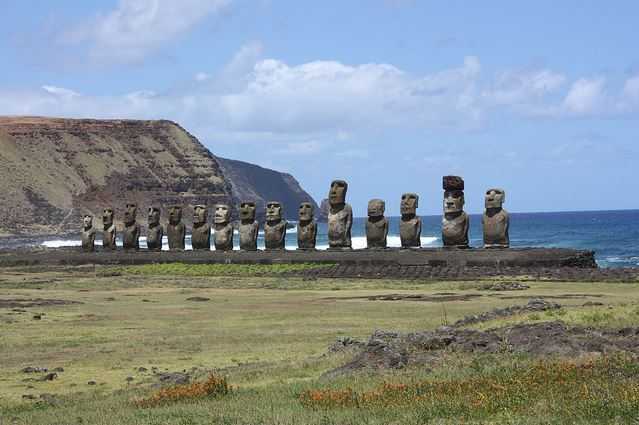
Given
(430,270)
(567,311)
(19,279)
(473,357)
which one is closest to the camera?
(473,357)

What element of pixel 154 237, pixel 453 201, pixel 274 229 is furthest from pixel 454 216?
pixel 154 237

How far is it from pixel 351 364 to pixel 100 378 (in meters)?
3.94

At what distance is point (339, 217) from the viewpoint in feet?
138

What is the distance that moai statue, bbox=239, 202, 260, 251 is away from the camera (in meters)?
44.9

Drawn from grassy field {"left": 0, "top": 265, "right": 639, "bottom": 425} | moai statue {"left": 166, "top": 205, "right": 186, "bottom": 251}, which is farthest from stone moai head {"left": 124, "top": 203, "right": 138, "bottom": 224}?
grassy field {"left": 0, "top": 265, "right": 639, "bottom": 425}

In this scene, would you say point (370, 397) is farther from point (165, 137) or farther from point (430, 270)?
point (165, 137)

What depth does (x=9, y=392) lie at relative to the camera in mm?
14883

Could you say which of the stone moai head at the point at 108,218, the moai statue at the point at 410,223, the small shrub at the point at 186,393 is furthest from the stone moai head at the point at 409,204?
the small shrub at the point at 186,393

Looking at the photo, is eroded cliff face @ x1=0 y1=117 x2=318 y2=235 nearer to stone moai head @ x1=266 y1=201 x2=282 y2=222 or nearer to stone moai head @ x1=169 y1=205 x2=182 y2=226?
stone moai head @ x1=169 y1=205 x2=182 y2=226

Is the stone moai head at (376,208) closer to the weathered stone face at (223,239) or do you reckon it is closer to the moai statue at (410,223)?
the moai statue at (410,223)

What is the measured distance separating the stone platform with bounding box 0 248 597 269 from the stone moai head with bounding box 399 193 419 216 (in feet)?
5.21

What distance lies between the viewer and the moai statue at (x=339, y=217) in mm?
41938

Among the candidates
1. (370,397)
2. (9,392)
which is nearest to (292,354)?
(9,392)

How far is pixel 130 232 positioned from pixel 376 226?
1343 cm
